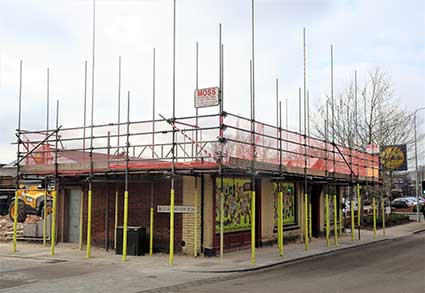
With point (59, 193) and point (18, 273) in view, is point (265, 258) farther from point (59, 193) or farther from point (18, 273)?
point (59, 193)

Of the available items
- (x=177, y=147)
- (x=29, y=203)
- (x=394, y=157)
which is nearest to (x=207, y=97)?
(x=177, y=147)

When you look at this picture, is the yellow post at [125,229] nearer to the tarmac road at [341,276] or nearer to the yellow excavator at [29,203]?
the tarmac road at [341,276]

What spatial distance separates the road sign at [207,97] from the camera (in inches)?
599

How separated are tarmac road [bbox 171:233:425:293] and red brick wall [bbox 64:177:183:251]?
4349mm

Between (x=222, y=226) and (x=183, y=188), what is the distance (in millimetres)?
1835

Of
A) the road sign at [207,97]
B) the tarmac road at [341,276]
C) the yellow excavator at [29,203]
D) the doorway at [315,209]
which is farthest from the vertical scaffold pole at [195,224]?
the yellow excavator at [29,203]

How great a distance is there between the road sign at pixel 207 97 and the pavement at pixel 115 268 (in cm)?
466

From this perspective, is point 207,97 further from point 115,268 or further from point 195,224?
point 115,268

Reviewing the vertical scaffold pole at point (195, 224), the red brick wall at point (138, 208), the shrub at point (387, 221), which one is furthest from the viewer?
the shrub at point (387, 221)

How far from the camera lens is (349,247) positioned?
20.2 metres

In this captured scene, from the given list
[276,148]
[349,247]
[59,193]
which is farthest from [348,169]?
[59,193]

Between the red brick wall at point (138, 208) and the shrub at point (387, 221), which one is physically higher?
the red brick wall at point (138, 208)

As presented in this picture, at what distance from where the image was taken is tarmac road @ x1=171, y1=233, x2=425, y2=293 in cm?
1099

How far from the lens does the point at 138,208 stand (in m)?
18.2
